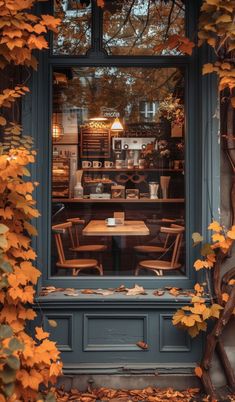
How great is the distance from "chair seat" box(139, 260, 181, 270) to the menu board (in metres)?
4.22

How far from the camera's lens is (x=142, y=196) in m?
7.76

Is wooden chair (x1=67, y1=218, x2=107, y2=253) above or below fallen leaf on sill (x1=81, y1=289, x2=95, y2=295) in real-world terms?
above

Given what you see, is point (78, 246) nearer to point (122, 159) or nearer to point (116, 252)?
point (116, 252)

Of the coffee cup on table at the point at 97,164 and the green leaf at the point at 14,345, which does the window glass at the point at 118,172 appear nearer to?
the coffee cup on table at the point at 97,164

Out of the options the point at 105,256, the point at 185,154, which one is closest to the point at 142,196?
the point at 105,256

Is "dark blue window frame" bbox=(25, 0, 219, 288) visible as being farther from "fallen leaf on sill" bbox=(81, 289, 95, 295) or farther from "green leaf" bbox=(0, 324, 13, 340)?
"green leaf" bbox=(0, 324, 13, 340)

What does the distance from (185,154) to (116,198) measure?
10.1 ft

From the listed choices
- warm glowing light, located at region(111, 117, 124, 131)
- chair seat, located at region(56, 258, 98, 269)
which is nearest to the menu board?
warm glowing light, located at region(111, 117, 124, 131)

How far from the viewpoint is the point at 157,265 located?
5.05 metres

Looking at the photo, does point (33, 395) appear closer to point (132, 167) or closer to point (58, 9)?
point (58, 9)

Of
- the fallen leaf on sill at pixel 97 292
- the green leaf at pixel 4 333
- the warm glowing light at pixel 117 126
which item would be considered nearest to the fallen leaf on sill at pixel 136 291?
the fallen leaf on sill at pixel 97 292

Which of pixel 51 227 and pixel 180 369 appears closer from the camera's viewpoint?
pixel 180 369

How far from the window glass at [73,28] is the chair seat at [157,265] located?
2271mm

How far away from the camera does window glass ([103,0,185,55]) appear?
489 centimetres
